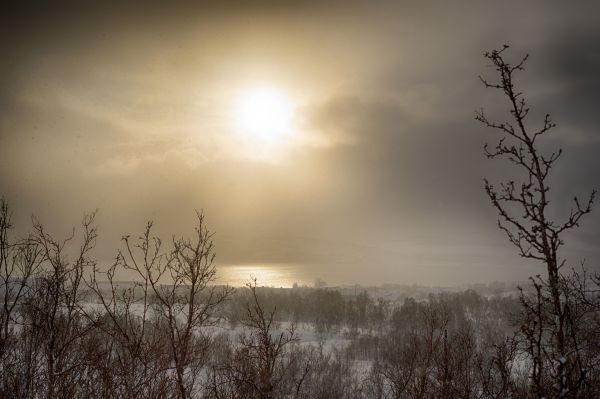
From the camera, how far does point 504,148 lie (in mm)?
5242

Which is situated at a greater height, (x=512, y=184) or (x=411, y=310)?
(x=512, y=184)

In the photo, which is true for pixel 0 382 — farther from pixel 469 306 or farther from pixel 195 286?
pixel 469 306

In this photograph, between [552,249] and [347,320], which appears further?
[347,320]

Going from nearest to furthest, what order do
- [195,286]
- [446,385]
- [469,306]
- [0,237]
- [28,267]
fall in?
[195,286], [446,385], [0,237], [28,267], [469,306]

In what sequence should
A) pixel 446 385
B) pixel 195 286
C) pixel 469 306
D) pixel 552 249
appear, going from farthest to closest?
pixel 469 306 → pixel 446 385 → pixel 195 286 → pixel 552 249

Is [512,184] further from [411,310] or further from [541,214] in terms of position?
[411,310]

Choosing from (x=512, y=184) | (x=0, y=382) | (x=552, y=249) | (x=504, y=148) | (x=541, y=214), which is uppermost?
(x=504, y=148)

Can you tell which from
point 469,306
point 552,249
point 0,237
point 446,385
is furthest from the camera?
point 469,306

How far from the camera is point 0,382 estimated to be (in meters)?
20.5

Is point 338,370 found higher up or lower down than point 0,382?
lower down

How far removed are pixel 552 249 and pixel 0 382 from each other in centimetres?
2723

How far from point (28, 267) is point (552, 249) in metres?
18.6

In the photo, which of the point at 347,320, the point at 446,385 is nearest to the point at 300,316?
the point at 347,320

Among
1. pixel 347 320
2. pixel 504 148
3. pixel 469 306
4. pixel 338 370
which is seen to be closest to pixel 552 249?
pixel 504 148
